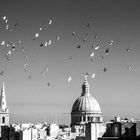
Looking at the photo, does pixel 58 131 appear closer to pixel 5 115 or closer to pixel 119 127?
pixel 5 115

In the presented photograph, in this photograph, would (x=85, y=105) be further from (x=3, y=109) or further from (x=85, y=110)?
(x=3, y=109)

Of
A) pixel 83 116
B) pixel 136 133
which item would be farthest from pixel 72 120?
pixel 136 133

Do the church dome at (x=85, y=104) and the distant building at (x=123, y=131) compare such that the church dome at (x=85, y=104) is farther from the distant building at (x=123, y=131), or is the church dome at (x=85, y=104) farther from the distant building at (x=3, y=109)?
the distant building at (x=123, y=131)

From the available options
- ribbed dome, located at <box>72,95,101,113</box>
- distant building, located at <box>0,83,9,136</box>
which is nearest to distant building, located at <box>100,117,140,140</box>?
ribbed dome, located at <box>72,95,101,113</box>

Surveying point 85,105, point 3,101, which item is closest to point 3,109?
point 3,101

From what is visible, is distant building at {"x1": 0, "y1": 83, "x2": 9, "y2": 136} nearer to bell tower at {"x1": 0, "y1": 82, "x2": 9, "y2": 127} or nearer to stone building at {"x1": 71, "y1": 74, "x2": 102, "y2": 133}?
bell tower at {"x1": 0, "y1": 82, "x2": 9, "y2": 127}

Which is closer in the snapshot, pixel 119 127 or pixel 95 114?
pixel 119 127

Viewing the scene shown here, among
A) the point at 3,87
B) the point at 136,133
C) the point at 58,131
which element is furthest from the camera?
the point at 3,87

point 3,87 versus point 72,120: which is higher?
point 3,87
